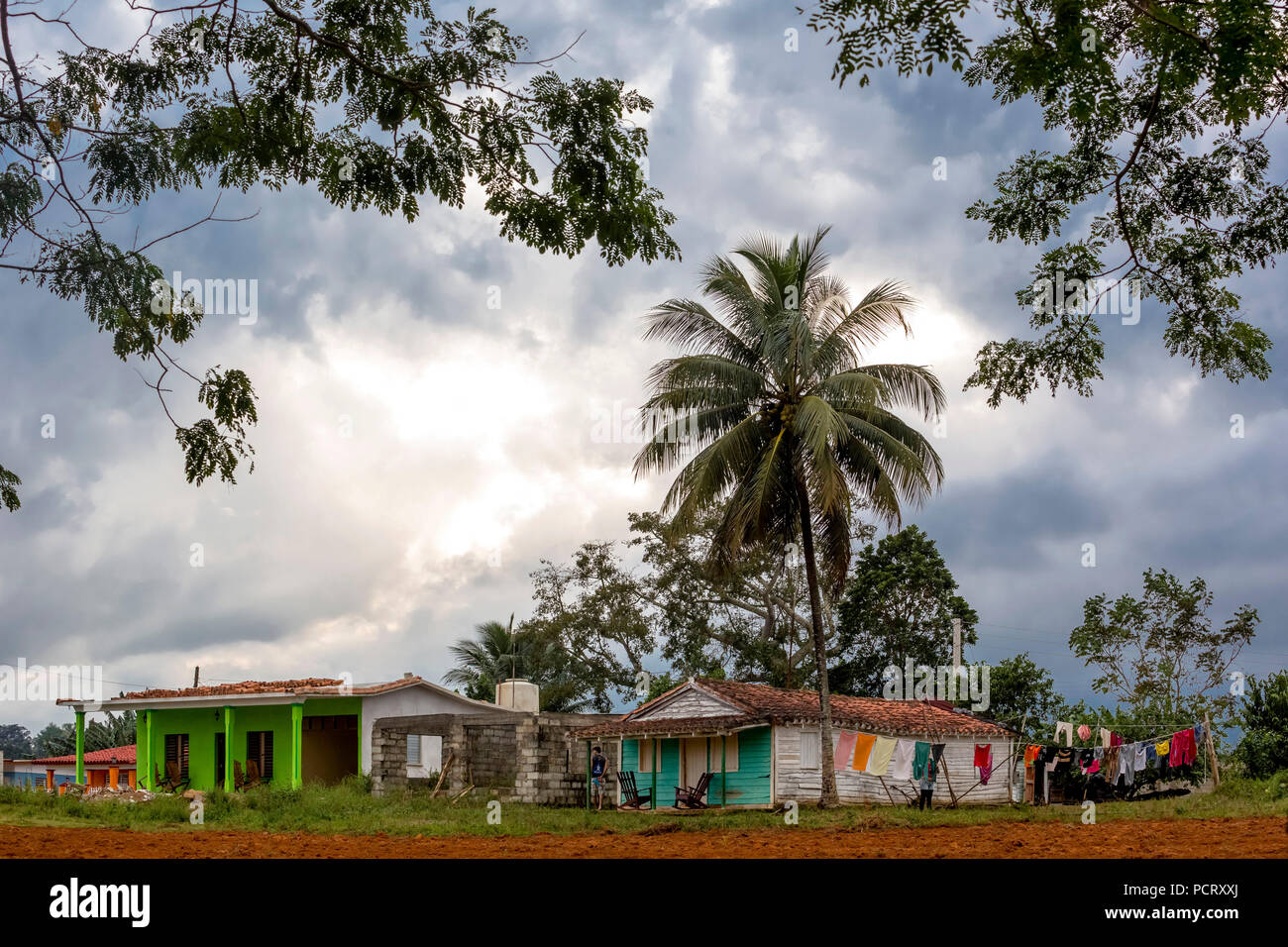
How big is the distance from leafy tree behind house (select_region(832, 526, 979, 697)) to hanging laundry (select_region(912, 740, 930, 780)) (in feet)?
47.1

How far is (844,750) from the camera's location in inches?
1022

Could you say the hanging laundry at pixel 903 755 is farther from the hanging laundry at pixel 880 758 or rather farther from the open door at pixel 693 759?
the open door at pixel 693 759

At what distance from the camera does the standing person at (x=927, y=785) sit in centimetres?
2614

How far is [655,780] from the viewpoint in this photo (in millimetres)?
28234

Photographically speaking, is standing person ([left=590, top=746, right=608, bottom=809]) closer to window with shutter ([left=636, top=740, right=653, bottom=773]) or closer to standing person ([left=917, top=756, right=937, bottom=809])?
window with shutter ([left=636, top=740, right=653, bottom=773])

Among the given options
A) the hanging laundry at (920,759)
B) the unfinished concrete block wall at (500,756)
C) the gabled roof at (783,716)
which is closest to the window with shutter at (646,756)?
the gabled roof at (783,716)

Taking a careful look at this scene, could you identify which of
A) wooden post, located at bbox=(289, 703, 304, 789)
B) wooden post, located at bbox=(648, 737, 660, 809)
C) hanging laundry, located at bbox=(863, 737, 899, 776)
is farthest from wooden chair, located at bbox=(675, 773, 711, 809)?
wooden post, located at bbox=(289, 703, 304, 789)

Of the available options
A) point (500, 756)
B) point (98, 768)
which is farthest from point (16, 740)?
point (500, 756)

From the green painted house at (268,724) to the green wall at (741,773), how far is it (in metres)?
6.31

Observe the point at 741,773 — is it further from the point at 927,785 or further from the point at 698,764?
the point at 927,785

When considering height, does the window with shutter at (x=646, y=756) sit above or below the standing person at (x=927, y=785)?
above
